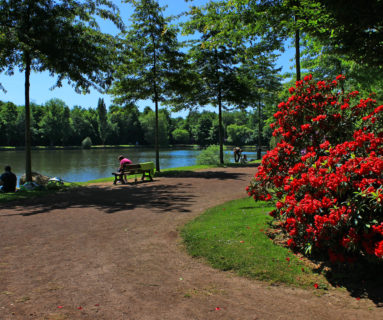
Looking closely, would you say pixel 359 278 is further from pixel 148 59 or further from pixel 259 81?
pixel 259 81

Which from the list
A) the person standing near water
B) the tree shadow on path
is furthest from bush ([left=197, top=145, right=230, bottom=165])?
the tree shadow on path

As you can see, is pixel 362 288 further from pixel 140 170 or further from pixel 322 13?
pixel 140 170

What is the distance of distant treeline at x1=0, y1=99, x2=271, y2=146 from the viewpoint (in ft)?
287

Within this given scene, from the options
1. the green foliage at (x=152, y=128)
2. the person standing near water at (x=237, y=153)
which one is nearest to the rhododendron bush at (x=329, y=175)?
the person standing near water at (x=237, y=153)

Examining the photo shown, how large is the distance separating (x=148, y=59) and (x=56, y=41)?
636 cm

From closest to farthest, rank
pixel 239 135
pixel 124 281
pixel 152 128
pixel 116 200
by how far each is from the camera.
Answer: pixel 124 281
pixel 116 200
pixel 239 135
pixel 152 128

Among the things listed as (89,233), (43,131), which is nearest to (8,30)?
(89,233)

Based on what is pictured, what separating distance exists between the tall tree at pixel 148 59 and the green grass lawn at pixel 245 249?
12.7 m

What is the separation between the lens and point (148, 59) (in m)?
17.9

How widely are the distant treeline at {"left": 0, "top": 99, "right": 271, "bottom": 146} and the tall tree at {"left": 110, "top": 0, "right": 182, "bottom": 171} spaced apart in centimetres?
5730

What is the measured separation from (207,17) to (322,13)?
338cm

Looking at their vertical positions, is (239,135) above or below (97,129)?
below

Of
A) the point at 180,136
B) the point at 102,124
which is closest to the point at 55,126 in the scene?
the point at 102,124

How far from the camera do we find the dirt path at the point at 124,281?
135 inches
